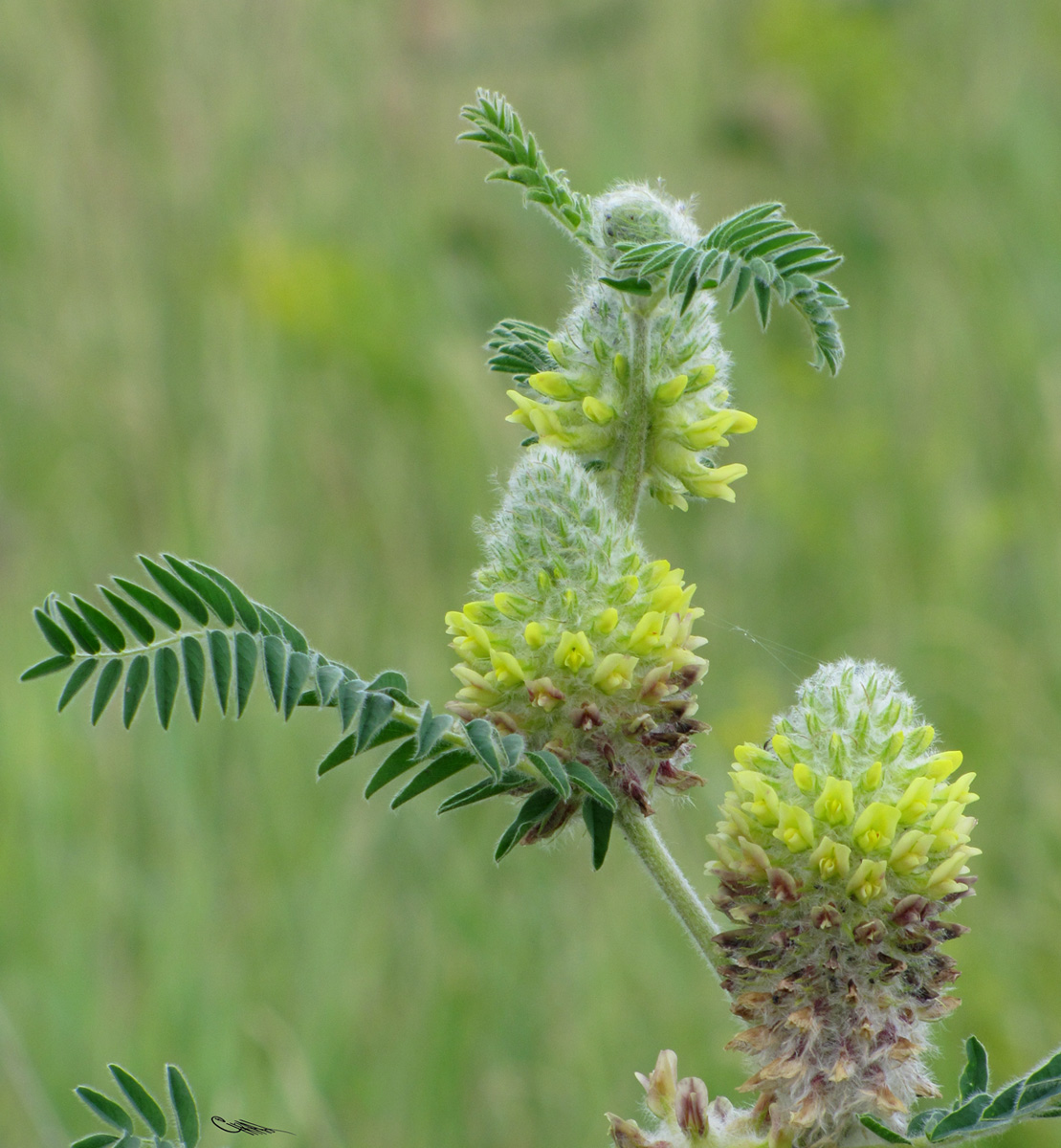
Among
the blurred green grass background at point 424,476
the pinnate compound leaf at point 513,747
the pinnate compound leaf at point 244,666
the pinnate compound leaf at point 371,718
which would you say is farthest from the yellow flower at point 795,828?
the blurred green grass background at point 424,476

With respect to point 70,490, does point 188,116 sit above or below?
above

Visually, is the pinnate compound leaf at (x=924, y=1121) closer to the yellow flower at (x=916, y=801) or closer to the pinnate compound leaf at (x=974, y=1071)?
the pinnate compound leaf at (x=974, y=1071)

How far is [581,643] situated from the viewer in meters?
1.22

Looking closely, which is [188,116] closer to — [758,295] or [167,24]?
[167,24]

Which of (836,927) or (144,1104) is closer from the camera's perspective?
(836,927)

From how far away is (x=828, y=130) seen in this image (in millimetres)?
6332

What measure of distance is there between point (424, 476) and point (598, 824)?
12.9ft

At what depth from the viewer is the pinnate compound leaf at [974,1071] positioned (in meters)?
1.19

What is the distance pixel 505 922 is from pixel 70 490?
2.27 metres

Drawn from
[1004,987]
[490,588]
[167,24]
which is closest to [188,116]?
[167,24]

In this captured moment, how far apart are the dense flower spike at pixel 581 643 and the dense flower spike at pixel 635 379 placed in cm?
7

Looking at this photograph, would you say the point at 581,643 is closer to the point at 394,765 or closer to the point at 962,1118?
the point at 394,765

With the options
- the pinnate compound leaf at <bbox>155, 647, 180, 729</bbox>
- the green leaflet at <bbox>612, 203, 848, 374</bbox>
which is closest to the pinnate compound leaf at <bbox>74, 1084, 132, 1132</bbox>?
the pinnate compound leaf at <bbox>155, 647, 180, 729</bbox>

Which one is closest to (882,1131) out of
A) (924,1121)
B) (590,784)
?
(924,1121)
